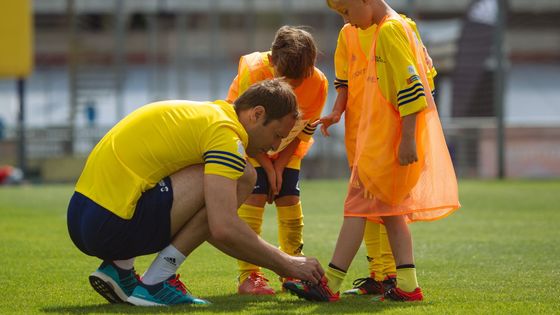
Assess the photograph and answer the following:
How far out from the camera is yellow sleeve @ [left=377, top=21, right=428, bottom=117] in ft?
15.2

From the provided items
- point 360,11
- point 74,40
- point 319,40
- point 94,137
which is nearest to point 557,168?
point 319,40

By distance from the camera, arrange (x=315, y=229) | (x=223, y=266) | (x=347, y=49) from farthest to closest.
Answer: (x=315, y=229)
(x=223, y=266)
(x=347, y=49)

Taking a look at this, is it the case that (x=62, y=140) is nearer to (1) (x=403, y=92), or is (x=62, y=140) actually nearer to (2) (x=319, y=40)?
(2) (x=319, y=40)

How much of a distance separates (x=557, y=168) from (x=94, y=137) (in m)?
7.77

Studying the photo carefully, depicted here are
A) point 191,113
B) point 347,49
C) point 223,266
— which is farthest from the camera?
point 223,266

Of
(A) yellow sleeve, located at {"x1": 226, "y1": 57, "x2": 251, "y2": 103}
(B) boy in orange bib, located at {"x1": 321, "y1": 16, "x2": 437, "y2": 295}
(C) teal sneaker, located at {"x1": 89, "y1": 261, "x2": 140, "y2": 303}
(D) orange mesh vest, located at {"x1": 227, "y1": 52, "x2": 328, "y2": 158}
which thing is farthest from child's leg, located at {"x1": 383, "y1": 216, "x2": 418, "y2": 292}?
(C) teal sneaker, located at {"x1": 89, "y1": 261, "x2": 140, "y2": 303}

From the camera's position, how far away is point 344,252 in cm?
482

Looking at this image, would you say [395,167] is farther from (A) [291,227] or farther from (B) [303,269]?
(A) [291,227]

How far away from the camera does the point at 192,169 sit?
4.40 m

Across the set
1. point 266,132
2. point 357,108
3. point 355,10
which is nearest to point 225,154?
point 266,132

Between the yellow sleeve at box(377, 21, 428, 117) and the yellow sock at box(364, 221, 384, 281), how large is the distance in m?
0.99

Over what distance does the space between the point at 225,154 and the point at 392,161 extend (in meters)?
0.93

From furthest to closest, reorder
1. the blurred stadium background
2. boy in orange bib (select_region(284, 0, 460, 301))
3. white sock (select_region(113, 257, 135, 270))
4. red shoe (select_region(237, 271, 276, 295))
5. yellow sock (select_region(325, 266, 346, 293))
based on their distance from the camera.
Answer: the blurred stadium background → red shoe (select_region(237, 271, 276, 295)) → yellow sock (select_region(325, 266, 346, 293)) → boy in orange bib (select_region(284, 0, 460, 301)) → white sock (select_region(113, 257, 135, 270))

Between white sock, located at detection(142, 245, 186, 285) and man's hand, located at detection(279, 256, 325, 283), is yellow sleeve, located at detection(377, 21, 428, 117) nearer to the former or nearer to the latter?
man's hand, located at detection(279, 256, 325, 283)
